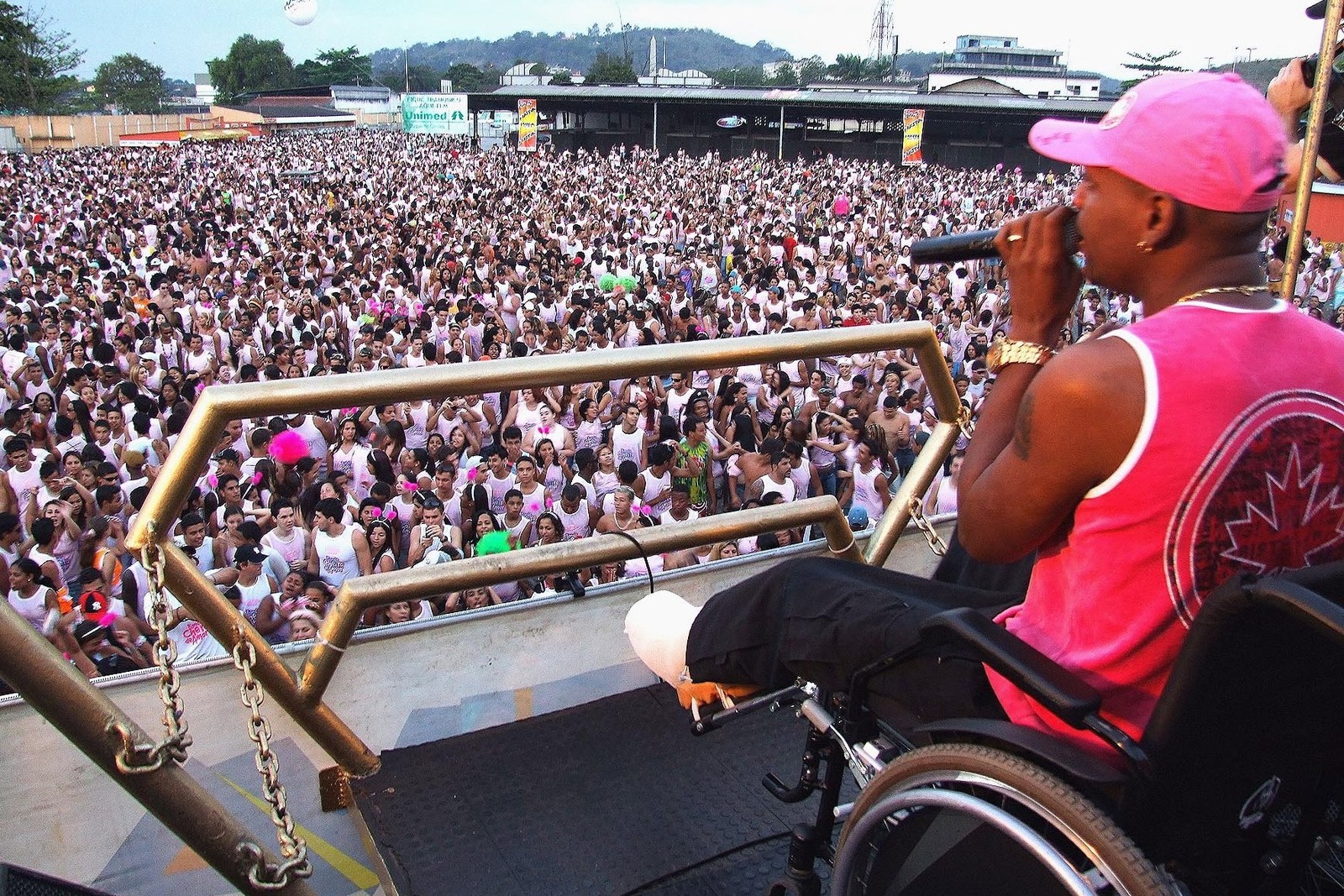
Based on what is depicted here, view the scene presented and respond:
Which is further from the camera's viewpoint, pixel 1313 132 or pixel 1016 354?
pixel 1313 132

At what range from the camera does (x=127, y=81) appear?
8344 cm

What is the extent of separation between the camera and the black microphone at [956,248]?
1.68 metres

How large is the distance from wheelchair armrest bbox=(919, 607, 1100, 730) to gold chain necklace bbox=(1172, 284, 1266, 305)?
1.62 ft

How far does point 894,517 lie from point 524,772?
47.4 inches

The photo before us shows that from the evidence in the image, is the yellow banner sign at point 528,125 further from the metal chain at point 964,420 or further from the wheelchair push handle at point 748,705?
the wheelchair push handle at point 748,705

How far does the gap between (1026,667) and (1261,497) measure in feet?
1.16

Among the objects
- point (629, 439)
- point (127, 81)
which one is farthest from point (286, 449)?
point (127, 81)

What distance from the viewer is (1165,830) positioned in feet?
4.22

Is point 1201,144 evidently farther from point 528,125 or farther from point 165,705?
point 528,125

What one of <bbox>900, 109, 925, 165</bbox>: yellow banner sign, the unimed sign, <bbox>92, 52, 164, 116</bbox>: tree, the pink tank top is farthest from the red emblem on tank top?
<bbox>92, 52, 164, 116</bbox>: tree

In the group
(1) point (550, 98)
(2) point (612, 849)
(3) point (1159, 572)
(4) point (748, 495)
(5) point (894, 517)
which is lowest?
(4) point (748, 495)

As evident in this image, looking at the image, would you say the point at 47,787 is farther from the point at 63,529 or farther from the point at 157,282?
the point at 157,282

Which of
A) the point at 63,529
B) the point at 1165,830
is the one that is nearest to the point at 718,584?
the point at 1165,830

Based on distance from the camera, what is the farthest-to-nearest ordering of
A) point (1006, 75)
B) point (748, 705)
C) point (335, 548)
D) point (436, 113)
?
point (1006, 75) < point (436, 113) < point (335, 548) < point (748, 705)
